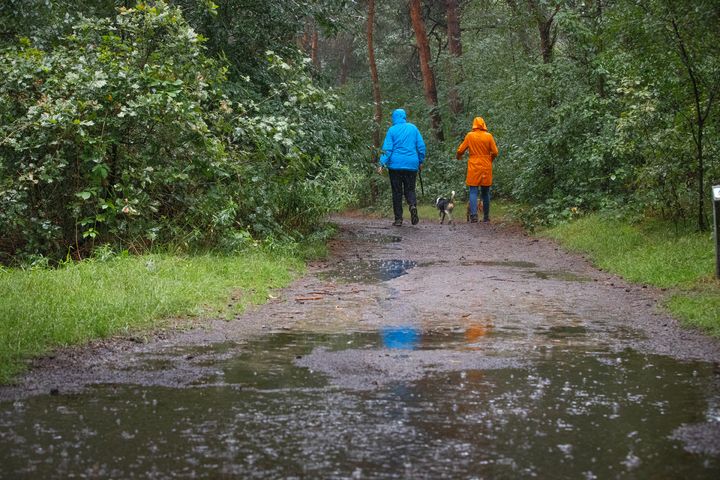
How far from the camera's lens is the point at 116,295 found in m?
8.52

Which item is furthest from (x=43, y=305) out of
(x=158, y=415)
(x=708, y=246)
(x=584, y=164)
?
(x=584, y=164)

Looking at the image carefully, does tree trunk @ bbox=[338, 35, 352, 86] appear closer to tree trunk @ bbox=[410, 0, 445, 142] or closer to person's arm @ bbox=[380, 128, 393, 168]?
tree trunk @ bbox=[410, 0, 445, 142]

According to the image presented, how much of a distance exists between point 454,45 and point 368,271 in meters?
20.2

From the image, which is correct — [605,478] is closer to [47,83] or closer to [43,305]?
[43,305]

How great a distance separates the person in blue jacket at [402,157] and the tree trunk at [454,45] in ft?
37.6

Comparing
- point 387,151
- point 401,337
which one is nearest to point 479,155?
point 387,151

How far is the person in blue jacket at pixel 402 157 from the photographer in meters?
19.3

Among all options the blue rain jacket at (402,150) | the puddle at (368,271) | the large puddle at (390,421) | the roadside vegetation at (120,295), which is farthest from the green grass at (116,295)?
the blue rain jacket at (402,150)

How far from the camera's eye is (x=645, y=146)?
46.3 feet

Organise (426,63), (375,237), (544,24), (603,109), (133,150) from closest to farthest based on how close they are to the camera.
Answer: (133,150) < (375,237) < (603,109) < (544,24) < (426,63)

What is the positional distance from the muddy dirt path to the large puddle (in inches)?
0.6

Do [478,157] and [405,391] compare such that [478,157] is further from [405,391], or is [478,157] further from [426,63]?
[405,391]

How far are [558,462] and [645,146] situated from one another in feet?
35.6

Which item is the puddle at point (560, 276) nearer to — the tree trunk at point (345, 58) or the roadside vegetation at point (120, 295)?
the roadside vegetation at point (120, 295)
